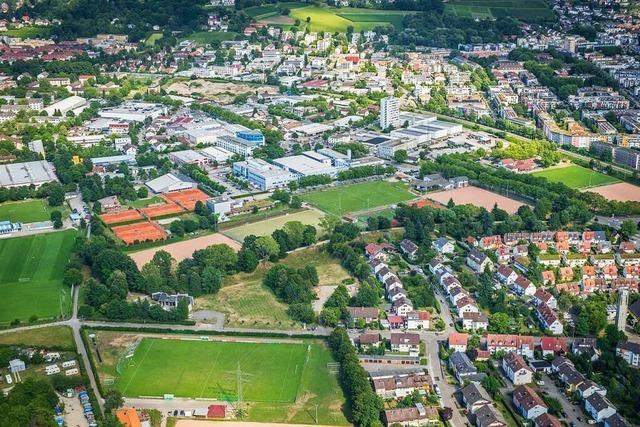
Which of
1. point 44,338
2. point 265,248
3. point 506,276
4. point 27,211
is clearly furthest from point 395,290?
point 27,211

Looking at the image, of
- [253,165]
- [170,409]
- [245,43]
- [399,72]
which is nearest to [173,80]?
[245,43]

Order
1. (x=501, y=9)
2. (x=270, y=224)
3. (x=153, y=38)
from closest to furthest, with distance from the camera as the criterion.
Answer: (x=270, y=224) < (x=153, y=38) < (x=501, y=9)

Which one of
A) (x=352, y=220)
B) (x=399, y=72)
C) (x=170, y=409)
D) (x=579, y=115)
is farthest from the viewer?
(x=399, y=72)

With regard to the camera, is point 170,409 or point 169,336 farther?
point 169,336

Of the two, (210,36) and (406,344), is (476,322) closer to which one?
(406,344)

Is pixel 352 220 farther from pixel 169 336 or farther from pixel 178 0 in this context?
pixel 178 0

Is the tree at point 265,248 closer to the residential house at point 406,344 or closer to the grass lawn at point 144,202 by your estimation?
the residential house at point 406,344
